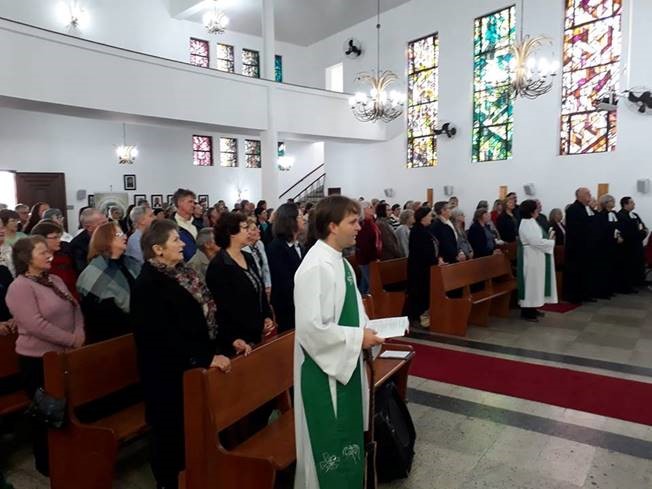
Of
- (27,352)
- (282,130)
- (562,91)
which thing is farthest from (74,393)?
(562,91)

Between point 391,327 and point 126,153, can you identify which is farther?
point 126,153

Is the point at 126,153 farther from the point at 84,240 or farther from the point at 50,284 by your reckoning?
the point at 50,284

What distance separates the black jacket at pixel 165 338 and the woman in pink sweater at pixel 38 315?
691 mm

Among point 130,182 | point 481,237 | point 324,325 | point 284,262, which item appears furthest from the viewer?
point 130,182

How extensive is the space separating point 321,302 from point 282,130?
33.0 ft

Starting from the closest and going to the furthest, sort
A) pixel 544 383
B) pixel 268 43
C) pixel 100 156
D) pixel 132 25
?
pixel 544 383, pixel 268 43, pixel 132 25, pixel 100 156

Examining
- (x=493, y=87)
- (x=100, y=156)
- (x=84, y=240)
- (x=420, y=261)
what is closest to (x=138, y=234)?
(x=84, y=240)

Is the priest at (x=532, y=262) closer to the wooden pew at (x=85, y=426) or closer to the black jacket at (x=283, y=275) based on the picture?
the black jacket at (x=283, y=275)

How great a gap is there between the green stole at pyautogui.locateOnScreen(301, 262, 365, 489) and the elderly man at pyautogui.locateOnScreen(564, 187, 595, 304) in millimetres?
6213

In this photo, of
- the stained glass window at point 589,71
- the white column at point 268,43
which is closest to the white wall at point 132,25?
the white column at point 268,43

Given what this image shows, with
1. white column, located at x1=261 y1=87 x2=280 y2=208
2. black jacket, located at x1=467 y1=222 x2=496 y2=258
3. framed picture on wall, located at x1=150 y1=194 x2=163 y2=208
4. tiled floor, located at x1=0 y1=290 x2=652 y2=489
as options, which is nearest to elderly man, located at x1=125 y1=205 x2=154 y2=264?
tiled floor, located at x1=0 y1=290 x2=652 y2=489

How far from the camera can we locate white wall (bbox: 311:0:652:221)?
9.02 m

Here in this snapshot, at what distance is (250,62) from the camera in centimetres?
1595

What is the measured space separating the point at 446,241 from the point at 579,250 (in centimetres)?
251
